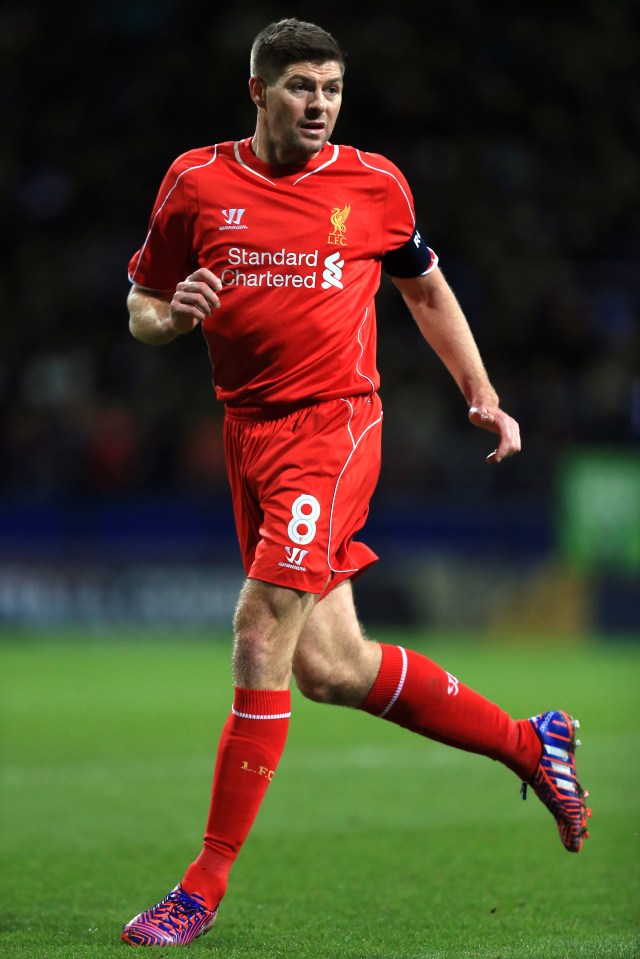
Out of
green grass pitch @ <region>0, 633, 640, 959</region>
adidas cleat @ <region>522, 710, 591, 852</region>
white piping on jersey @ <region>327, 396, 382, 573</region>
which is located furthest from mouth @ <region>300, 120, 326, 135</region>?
green grass pitch @ <region>0, 633, 640, 959</region>

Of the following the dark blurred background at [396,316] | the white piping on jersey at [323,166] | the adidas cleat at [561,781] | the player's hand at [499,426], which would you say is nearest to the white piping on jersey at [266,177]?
the white piping on jersey at [323,166]

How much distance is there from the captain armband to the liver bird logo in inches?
9.5

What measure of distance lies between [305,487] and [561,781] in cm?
125

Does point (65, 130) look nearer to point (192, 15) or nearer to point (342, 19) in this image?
point (192, 15)

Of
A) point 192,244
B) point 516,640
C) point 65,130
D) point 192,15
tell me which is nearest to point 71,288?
point 65,130

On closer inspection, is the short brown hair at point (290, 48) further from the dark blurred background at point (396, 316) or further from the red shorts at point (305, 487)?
the dark blurred background at point (396, 316)

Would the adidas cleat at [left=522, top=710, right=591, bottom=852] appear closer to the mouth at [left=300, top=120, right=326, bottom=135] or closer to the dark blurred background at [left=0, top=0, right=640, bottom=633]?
the mouth at [left=300, top=120, right=326, bottom=135]

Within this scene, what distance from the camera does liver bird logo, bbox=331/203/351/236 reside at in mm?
4273

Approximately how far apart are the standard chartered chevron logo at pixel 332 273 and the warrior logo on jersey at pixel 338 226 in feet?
0.13

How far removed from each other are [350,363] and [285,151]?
64 cm

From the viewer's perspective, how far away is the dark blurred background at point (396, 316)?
46.7ft

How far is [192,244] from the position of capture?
170 inches

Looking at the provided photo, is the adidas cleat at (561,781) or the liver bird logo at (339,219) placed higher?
the liver bird logo at (339,219)

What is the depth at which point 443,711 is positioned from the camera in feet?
14.5
